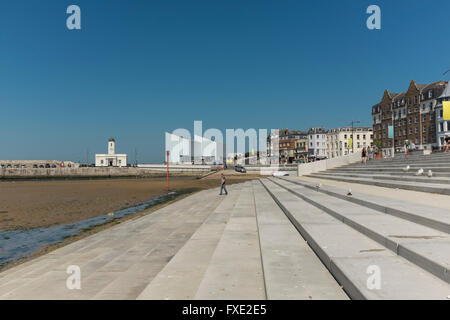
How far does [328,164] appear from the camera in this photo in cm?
3709

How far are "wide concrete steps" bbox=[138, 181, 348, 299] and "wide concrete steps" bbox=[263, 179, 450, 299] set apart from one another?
0.27 metres

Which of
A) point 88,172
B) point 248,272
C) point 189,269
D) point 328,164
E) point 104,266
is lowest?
point 88,172

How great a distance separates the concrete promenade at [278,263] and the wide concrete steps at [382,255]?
12 millimetres

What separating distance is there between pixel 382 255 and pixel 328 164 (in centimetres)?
3418

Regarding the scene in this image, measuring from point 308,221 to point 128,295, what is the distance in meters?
4.83

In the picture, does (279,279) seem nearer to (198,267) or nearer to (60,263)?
(198,267)

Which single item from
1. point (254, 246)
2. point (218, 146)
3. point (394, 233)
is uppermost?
point (218, 146)

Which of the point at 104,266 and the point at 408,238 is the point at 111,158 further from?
the point at 408,238

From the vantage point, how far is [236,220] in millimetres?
10320

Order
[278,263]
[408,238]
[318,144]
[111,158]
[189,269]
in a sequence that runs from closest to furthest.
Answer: [408,238], [278,263], [189,269], [318,144], [111,158]

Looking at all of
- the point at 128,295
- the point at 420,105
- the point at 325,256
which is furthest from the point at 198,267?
the point at 420,105

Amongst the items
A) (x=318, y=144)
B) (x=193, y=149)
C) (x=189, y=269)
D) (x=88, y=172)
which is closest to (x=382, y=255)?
(x=189, y=269)

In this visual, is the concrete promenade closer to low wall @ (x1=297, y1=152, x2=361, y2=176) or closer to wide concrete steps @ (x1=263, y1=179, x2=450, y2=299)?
wide concrete steps @ (x1=263, y1=179, x2=450, y2=299)
